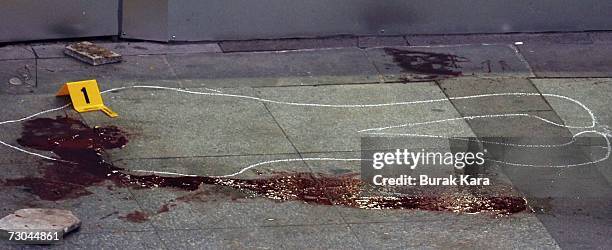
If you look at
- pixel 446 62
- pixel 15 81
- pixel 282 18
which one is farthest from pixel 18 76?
pixel 446 62

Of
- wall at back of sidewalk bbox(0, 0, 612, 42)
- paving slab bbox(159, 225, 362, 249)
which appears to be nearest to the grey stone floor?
paving slab bbox(159, 225, 362, 249)

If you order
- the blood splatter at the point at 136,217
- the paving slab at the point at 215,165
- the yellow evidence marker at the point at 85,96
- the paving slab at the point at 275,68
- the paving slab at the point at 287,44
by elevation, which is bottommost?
the blood splatter at the point at 136,217

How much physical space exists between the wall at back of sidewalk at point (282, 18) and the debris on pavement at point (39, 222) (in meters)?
3.49

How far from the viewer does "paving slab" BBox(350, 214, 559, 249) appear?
27.6 feet

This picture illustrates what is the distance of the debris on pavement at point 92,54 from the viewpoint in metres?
11.1

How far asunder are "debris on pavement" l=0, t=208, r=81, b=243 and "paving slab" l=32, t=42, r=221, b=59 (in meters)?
3.27

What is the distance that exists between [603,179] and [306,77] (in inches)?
117

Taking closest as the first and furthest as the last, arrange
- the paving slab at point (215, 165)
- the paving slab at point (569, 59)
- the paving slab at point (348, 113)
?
the paving slab at point (215, 165) < the paving slab at point (348, 113) < the paving slab at point (569, 59)

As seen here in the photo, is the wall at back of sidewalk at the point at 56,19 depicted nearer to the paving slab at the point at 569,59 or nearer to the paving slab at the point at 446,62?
the paving slab at the point at 446,62

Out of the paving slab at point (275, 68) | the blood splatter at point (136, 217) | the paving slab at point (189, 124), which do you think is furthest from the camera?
the paving slab at point (275, 68)

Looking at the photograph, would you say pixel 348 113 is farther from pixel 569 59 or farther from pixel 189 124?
pixel 569 59

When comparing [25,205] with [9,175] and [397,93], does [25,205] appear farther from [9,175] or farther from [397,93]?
[397,93]

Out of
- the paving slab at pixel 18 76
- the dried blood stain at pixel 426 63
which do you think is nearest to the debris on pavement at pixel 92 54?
the paving slab at pixel 18 76

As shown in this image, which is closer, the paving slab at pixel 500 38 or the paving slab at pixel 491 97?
the paving slab at pixel 491 97
